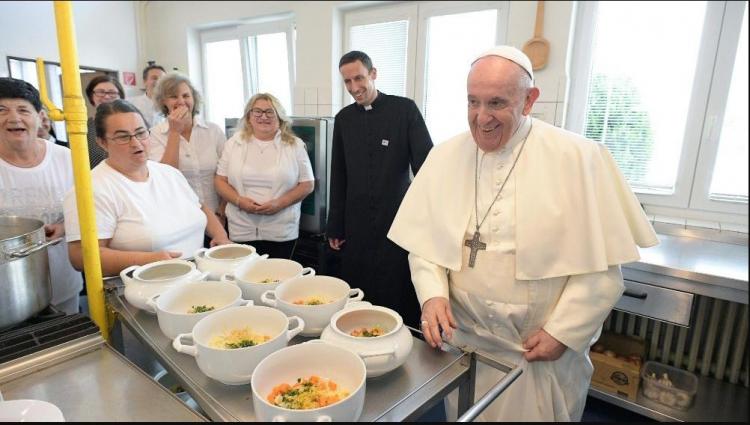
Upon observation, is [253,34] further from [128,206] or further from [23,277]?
[23,277]

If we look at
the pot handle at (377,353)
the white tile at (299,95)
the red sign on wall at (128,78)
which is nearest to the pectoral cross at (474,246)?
the pot handle at (377,353)

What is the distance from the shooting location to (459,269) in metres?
1.17

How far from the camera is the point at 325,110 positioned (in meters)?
3.26

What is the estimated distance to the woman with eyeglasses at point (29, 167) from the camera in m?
1.21

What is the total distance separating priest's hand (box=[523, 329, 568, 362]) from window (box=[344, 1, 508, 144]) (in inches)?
64.1

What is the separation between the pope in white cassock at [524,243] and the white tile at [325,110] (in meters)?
2.12

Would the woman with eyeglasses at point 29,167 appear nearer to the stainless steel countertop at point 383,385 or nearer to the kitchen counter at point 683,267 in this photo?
the stainless steel countertop at point 383,385

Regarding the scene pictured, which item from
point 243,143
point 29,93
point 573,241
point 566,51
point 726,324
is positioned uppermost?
point 566,51

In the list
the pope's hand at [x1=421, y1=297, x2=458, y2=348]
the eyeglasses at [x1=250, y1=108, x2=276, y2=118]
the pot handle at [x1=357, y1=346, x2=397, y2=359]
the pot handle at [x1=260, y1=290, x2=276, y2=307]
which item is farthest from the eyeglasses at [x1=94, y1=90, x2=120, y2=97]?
the pot handle at [x1=357, y1=346, x2=397, y2=359]

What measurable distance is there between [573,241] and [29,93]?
154cm

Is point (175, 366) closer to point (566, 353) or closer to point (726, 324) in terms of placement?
point (566, 353)

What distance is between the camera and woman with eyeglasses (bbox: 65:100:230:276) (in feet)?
4.15

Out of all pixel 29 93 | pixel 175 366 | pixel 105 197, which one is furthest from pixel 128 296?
pixel 29 93

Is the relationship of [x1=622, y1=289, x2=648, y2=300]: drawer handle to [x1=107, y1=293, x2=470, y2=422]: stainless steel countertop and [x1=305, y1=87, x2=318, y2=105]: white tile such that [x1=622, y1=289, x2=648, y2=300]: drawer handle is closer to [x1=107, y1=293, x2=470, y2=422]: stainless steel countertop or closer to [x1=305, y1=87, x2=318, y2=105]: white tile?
[x1=107, y1=293, x2=470, y2=422]: stainless steel countertop
